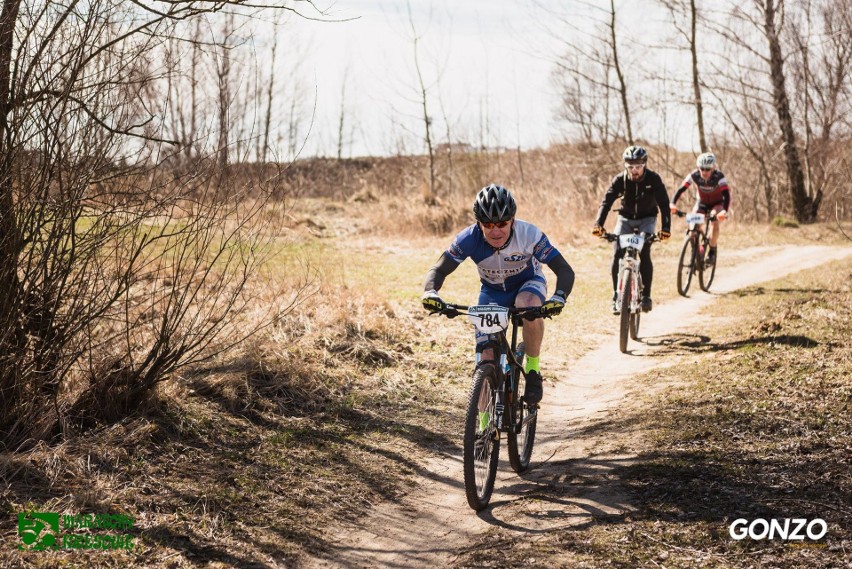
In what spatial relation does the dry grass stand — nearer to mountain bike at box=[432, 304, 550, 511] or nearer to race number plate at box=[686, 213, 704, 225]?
mountain bike at box=[432, 304, 550, 511]

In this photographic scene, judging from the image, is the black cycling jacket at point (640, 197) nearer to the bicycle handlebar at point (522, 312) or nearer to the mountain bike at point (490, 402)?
the mountain bike at point (490, 402)

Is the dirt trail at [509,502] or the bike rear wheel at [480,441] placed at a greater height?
the bike rear wheel at [480,441]

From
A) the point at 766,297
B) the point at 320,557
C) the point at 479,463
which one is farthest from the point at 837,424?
the point at 766,297

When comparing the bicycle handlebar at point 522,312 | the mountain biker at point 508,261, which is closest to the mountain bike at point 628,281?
the mountain biker at point 508,261

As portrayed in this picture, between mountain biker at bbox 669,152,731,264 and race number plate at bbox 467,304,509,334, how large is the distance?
338 inches

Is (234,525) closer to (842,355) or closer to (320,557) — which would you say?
(320,557)

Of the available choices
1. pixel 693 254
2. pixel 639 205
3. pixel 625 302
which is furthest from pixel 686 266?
pixel 625 302

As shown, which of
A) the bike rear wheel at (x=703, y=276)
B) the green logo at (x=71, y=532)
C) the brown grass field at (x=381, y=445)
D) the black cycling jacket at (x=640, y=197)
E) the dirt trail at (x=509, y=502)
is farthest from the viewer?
the bike rear wheel at (x=703, y=276)

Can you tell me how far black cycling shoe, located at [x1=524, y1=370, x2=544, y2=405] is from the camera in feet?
18.0

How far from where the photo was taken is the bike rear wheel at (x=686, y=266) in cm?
1259

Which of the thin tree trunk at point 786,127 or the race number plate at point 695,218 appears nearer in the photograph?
the race number plate at point 695,218

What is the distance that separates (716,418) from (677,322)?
15.9 feet

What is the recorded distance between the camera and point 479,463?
4898mm

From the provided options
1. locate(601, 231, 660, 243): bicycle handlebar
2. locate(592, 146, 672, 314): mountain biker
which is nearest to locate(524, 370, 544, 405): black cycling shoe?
locate(592, 146, 672, 314): mountain biker
